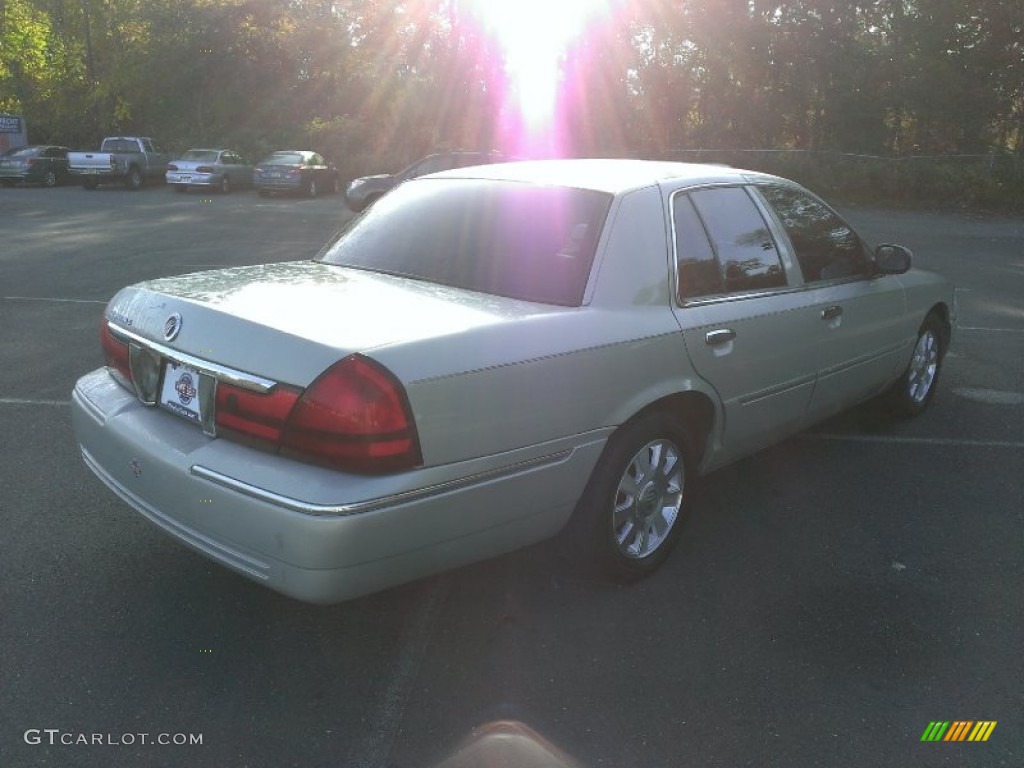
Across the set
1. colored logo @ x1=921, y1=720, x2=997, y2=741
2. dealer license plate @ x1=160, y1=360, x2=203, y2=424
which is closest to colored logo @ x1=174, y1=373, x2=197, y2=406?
dealer license plate @ x1=160, y1=360, x2=203, y2=424

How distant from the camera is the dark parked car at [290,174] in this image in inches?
1113

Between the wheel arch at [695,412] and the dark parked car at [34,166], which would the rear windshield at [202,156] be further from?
the wheel arch at [695,412]

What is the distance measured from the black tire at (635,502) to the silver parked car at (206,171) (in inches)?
1086

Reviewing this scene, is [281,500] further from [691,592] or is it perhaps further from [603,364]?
[691,592]

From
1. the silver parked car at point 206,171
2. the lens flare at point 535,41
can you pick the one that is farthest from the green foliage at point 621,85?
the silver parked car at point 206,171

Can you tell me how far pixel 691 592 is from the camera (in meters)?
3.75

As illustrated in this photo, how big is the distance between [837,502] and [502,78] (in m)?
34.6

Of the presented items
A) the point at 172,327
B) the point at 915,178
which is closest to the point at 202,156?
the point at 915,178

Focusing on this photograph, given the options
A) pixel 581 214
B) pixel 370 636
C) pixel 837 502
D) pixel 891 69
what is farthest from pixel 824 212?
pixel 891 69

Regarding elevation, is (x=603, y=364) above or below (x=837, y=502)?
above

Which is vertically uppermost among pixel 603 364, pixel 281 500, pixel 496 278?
pixel 496 278

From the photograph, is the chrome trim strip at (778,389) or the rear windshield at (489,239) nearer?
the rear windshield at (489,239)

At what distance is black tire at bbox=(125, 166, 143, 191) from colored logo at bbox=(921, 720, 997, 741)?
31287mm

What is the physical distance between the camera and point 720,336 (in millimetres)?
3912
